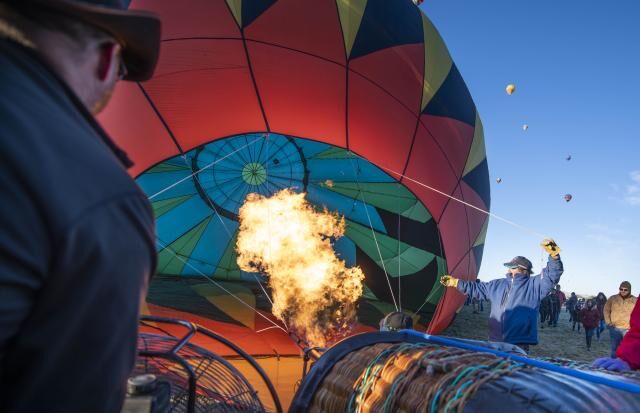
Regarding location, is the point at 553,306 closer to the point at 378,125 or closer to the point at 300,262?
the point at 300,262

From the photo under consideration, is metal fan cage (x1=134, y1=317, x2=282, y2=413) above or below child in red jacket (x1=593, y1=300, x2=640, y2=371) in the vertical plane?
below

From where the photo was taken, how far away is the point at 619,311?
6.38 metres

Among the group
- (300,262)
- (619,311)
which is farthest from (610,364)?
(300,262)

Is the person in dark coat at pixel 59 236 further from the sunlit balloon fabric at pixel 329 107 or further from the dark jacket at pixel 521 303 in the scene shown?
the dark jacket at pixel 521 303

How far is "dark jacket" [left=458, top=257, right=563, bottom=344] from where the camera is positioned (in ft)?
14.9

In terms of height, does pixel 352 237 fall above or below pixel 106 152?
above

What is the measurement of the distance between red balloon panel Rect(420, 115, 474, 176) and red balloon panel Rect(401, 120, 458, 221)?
0.09 metres

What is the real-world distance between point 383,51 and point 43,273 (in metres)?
4.81

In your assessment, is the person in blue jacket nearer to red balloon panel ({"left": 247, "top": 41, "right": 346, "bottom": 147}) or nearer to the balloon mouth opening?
red balloon panel ({"left": 247, "top": 41, "right": 346, "bottom": 147})

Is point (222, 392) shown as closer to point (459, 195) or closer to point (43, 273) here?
point (43, 273)

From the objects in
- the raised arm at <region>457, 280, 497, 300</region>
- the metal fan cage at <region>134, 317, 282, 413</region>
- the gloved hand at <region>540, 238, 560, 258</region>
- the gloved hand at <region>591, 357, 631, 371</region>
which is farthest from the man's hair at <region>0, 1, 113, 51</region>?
the raised arm at <region>457, 280, 497, 300</region>

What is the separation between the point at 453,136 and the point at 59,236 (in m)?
5.62

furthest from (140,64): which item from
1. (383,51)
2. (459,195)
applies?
(459,195)

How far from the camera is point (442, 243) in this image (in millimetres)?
6156
